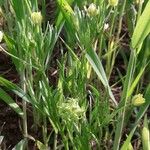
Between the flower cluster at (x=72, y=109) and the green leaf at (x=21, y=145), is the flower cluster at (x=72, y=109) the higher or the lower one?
the higher one

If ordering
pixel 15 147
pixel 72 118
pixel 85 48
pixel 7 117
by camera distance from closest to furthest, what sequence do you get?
pixel 72 118 < pixel 85 48 < pixel 15 147 < pixel 7 117

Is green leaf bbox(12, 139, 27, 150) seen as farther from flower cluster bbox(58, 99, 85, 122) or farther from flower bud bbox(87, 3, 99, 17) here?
flower bud bbox(87, 3, 99, 17)

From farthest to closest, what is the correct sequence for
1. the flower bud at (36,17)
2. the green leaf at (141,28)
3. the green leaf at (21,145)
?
Answer: the green leaf at (21,145)
the flower bud at (36,17)
the green leaf at (141,28)

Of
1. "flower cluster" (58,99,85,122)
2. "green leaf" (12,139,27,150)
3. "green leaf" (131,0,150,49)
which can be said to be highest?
"green leaf" (131,0,150,49)

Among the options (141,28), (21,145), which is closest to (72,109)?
(141,28)

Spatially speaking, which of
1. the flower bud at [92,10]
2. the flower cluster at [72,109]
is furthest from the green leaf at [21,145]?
the flower bud at [92,10]

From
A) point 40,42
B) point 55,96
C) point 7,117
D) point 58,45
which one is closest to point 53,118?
point 55,96

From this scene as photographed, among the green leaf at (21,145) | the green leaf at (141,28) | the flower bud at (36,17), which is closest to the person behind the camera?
the green leaf at (141,28)

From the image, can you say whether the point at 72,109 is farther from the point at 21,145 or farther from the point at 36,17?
the point at 21,145

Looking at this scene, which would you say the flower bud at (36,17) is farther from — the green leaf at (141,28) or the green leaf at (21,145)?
the green leaf at (21,145)

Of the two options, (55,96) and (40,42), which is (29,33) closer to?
(40,42)

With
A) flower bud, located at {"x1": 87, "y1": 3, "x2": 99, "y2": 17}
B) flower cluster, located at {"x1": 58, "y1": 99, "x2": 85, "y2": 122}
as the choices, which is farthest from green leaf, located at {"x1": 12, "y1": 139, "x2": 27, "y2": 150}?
flower bud, located at {"x1": 87, "y1": 3, "x2": 99, "y2": 17}
